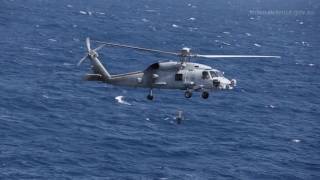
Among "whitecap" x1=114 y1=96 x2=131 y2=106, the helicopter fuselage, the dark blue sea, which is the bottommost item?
the dark blue sea

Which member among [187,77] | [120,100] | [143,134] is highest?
[187,77]

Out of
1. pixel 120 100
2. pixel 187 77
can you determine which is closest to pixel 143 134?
pixel 120 100

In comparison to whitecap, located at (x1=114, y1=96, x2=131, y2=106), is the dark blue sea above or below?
below

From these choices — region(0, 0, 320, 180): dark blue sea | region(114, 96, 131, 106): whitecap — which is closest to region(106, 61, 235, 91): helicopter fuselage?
region(0, 0, 320, 180): dark blue sea

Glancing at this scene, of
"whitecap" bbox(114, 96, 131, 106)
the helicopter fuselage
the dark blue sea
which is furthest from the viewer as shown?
"whitecap" bbox(114, 96, 131, 106)

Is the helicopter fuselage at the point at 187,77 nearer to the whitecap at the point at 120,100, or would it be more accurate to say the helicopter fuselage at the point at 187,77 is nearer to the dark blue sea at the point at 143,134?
the dark blue sea at the point at 143,134

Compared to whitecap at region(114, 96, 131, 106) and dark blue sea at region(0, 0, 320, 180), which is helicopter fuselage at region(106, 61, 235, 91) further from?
whitecap at region(114, 96, 131, 106)

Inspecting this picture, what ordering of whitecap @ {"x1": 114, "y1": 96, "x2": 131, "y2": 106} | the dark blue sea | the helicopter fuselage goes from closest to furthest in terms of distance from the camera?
the helicopter fuselage → the dark blue sea → whitecap @ {"x1": 114, "y1": 96, "x2": 131, "y2": 106}

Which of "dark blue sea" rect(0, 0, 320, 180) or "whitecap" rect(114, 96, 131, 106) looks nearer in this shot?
"dark blue sea" rect(0, 0, 320, 180)

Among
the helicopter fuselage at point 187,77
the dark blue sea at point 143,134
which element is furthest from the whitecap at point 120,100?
the helicopter fuselage at point 187,77

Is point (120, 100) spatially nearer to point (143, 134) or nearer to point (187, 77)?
point (143, 134)

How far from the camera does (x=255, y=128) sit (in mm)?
173000

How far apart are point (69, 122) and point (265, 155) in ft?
146

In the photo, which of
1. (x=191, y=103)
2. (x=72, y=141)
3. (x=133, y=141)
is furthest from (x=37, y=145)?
(x=191, y=103)
